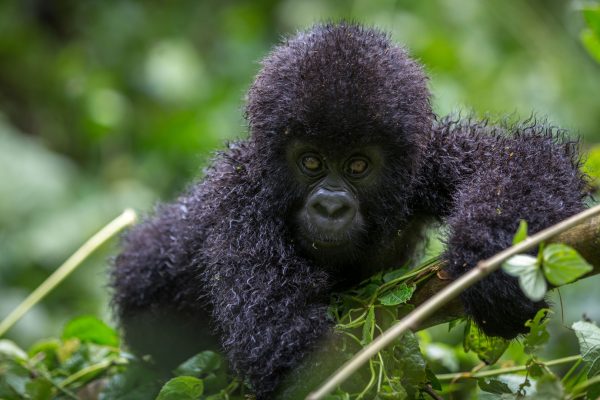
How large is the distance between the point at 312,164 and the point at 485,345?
Answer: 2.43 ft

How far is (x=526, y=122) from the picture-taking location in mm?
2492

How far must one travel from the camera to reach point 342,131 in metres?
2.28

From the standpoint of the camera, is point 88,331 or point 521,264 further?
point 88,331

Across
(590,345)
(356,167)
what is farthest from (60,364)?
(590,345)

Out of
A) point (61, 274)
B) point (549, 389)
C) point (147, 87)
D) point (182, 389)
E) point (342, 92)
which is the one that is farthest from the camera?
point (147, 87)

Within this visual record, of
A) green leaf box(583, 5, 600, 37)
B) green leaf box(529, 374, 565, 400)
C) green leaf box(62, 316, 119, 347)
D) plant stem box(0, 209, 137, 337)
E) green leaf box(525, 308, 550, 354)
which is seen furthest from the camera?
plant stem box(0, 209, 137, 337)

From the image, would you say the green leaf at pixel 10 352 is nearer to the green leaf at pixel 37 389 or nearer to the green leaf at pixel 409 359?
the green leaf at pixel 37 389

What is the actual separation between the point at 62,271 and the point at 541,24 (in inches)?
187

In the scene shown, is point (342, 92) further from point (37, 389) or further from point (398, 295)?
point (37, 389)

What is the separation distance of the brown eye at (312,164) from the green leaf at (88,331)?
1.10 metres

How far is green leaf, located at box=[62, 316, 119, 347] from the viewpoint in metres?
2.90

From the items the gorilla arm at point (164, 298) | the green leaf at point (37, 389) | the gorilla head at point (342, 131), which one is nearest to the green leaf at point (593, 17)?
the gorilla head at point (342, 131)

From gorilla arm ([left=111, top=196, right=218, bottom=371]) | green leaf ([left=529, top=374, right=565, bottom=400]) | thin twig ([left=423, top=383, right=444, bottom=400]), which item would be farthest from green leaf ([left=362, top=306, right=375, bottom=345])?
gorilla arm ([left=111, top=196, right=218, bottom=371])

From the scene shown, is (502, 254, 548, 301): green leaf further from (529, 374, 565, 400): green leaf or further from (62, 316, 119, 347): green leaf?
(62, 316, 119, 347): green leaf
